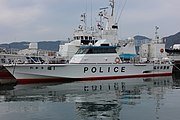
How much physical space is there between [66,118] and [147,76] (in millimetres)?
26516

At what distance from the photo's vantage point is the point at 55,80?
36.3 meters

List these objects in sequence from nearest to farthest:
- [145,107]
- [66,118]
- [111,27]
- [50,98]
A: 1. [66,118]
2. [145,107]
3. [50,98]
4. [111,27]

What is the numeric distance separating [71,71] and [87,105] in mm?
15768

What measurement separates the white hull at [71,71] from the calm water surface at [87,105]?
658cm

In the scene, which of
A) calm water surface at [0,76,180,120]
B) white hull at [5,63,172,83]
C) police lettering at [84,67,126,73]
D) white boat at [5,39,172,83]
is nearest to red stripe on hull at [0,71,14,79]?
white boat at [5,39,172,83]

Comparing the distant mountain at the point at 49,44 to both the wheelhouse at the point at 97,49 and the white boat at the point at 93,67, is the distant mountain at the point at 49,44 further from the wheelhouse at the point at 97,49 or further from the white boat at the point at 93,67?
the wheelhouse at the point at 97,49

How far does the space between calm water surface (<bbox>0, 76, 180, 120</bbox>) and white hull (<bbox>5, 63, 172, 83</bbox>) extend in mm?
6576

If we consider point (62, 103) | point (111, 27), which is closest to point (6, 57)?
point (111, 27)

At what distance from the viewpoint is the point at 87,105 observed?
2066cm

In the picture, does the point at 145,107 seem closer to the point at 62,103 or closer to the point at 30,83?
the point at 62,103

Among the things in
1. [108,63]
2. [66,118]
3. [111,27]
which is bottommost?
[66,118]

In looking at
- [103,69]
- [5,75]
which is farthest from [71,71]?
[5,75]

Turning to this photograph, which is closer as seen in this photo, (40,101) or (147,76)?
(40,101)

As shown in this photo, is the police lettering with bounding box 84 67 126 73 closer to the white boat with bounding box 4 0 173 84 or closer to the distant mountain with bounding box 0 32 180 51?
the white boat with bounding box 4 0 173 84
